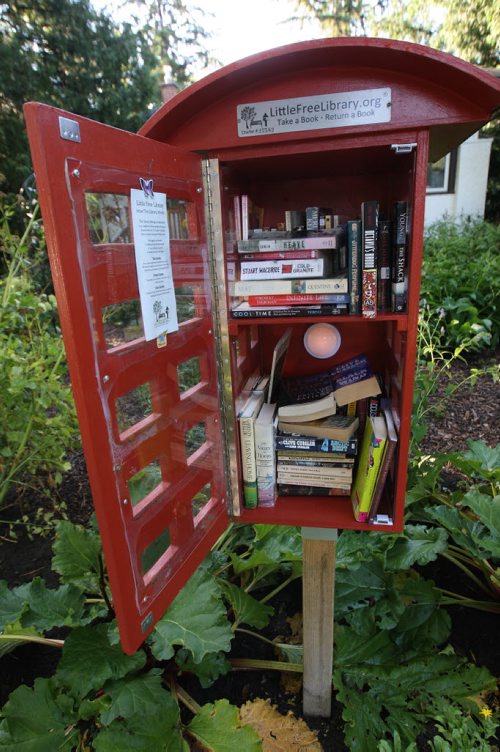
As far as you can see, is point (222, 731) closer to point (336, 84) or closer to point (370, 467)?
point (370, 467)

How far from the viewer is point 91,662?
155cm

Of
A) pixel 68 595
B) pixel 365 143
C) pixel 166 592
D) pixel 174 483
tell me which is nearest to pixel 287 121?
pixel 365 143

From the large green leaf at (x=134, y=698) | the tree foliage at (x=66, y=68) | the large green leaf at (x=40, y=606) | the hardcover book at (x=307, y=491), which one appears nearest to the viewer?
the large green leaf at (x=134, y=698)

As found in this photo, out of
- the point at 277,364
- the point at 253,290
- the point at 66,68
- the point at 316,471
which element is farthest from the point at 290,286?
the point at 66,68

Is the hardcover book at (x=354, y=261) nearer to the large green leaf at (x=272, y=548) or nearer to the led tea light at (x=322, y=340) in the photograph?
the led tea light at (x=322, y=340)

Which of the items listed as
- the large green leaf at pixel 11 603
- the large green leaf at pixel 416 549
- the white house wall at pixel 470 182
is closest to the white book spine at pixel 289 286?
the large green leaf at pixel 416 549

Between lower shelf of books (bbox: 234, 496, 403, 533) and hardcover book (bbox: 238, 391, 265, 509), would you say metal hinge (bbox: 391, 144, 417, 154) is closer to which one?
hardcover book (bbox: 238, 391, 265, 509)

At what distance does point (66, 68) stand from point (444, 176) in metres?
7.75

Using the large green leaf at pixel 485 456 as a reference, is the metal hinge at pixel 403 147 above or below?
above

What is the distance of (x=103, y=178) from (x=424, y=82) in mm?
779

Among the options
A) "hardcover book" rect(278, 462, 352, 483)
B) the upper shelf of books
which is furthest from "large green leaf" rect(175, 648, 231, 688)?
the upper shelf of books

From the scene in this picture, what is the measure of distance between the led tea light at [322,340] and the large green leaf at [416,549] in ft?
2.79

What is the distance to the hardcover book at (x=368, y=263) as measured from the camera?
1.24 metres

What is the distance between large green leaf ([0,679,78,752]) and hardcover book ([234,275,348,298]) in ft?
4.80
